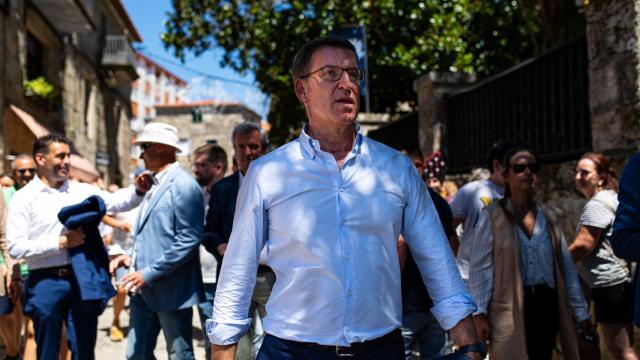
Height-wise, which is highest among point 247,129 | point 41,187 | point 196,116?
point 196,116

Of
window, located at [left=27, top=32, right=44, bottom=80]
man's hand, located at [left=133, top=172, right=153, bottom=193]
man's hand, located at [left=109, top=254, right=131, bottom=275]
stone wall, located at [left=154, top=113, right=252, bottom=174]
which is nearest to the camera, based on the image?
man's hand, located at [left=133, top=172, right=153, bottom=193]

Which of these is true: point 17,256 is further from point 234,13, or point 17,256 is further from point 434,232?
point 234,13

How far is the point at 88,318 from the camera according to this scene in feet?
15.1

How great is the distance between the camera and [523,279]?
3965mm

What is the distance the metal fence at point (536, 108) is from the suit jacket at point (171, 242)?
123 inches

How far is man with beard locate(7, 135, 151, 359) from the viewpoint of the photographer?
4.45 m

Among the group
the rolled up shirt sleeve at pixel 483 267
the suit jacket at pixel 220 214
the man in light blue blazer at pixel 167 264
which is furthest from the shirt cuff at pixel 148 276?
the rolled up shirt sleeve at pixel 483 267

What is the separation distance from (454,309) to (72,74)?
20.4 metres

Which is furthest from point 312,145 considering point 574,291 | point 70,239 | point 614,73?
point 614,73

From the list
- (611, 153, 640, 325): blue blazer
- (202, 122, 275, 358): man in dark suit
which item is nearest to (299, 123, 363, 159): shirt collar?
(611, 153, 640, 325): blue blazer

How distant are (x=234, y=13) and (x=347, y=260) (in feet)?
44.2

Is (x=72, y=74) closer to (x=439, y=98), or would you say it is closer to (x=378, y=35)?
(x=378, y=35)

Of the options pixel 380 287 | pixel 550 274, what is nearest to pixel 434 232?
pixel 380 287

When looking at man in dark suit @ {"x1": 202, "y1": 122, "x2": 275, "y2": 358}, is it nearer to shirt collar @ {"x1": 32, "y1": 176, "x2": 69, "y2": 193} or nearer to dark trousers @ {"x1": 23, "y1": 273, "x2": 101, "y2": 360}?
dark trousers @ {"x1": 23, "y1": 273, "x2": 101, "y2": 360}
